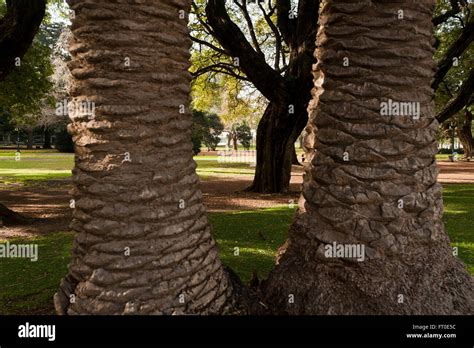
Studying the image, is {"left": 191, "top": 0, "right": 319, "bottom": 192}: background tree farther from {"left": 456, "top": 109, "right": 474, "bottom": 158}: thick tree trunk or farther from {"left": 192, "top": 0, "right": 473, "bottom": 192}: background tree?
{"left": 456, "top": 109, "right": 474, "bottom": 158}: thick tree trunk

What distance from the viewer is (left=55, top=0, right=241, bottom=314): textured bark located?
275cm

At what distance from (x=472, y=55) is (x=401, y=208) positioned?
2098 centimetres

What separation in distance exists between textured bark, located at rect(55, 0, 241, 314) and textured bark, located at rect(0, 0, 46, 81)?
6325 mm

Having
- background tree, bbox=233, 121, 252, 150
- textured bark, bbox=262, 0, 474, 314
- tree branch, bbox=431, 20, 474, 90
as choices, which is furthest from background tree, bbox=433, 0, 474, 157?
background tree, bbox=233, 121, 252, 150

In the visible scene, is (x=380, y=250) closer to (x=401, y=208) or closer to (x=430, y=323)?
(x=401, y=208)

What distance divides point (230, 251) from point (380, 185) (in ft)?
13.0

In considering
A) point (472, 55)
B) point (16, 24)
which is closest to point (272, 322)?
point (16, 24)

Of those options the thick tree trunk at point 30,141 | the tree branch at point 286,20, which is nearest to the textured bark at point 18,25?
the tree branch at point 286,20

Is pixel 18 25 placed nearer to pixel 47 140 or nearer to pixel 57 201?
pixel 57 201

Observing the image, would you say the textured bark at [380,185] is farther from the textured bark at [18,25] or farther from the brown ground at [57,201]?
the textured bark at [18,25]

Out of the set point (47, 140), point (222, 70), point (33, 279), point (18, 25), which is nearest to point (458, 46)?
point (222, 70)

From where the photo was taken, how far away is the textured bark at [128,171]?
2.75 meters

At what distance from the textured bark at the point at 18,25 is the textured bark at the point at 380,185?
7.07 metres

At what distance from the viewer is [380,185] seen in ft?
10.3
